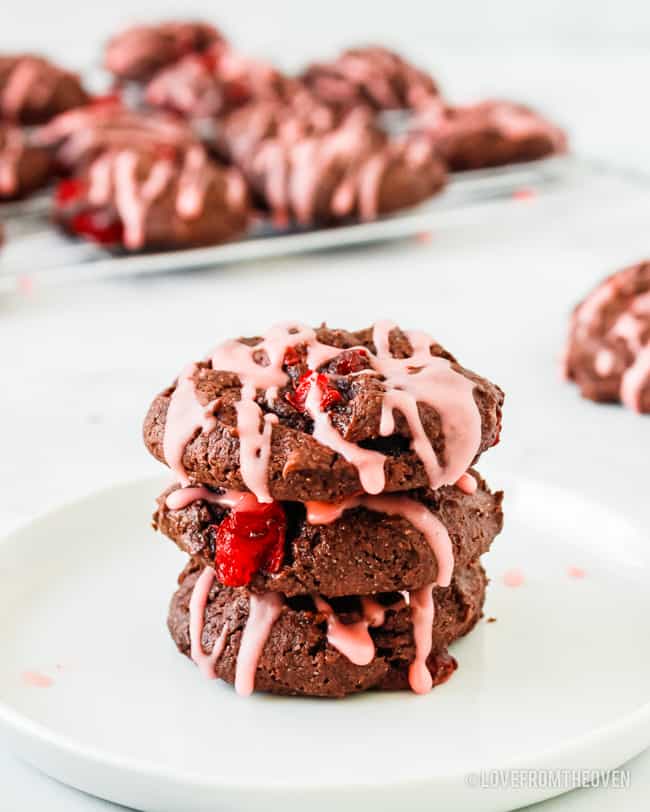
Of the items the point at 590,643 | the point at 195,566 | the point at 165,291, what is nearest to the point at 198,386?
the point at 195,566

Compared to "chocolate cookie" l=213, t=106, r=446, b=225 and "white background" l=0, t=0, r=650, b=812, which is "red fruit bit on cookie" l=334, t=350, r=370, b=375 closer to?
"white background" l=0, t=0, r=650, b=812

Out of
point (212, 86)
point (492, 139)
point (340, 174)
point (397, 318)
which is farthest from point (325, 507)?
point (212, 86)

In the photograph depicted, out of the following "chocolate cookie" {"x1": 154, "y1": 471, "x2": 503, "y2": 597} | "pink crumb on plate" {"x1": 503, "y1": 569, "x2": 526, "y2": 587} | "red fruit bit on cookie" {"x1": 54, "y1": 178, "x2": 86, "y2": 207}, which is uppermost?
"chocolate cookie" {"x1": 154, "y1": 471, "x2": 503, "y2": 597}

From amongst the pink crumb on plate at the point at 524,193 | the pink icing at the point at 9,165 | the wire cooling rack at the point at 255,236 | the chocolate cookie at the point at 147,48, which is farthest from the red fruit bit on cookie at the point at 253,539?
the chocolate cookie at the point at 147,48

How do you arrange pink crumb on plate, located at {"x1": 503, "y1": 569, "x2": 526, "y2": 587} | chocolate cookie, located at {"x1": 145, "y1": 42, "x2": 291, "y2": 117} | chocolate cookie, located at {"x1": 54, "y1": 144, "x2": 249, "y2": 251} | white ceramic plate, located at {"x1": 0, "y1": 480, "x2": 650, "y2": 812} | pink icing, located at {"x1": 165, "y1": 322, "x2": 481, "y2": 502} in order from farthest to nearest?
1. chocolate cookie, located at {"x1": 145, "y1": 42, "x2": 291, "y2": 117}
2. chocolate cookie, located at {"x1": 54, "y1": 144, "x2": 249, "y2": 251}
3. pink crumb on plate, located at {"x1": 503, "y1": 569, "x2": 526, "y2": 587}
4. pink icing, located at {"x1": 165, "y1": 322, "x2": 481, "y2": 502}
5. white ceramic plate, located at {"x1": 0, "y1": 480, "x2": 650, "y2": 812}

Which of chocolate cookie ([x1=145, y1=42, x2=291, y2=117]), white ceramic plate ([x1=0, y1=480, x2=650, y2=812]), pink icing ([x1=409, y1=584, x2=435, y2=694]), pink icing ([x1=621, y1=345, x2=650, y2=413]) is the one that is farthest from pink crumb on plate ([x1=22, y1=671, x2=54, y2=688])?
chocolate cookie ([x1=145, y1=42, x2=291, y2=117])

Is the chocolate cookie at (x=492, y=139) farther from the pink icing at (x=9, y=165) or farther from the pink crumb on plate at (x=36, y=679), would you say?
the pink crumb on plate at (x=36, y=679)
